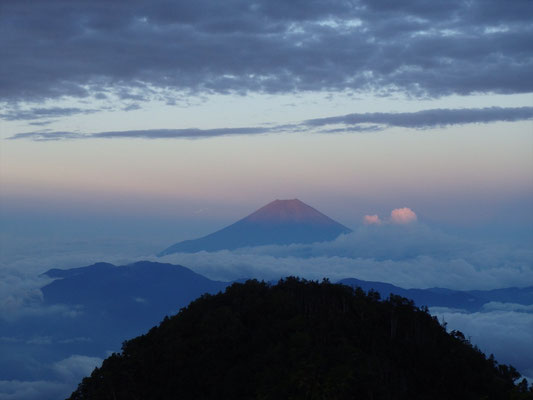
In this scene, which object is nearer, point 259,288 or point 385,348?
point 385,348

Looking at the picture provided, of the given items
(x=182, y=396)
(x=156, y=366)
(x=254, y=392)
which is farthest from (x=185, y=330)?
(x=254, y=392)

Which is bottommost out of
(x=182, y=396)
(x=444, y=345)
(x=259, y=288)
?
(x=182, y=396)

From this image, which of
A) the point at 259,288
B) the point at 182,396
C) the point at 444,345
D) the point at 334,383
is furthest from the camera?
the point at 259,288

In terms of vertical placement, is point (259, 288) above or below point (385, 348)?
above

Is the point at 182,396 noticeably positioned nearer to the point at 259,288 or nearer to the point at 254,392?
the point at 254,392

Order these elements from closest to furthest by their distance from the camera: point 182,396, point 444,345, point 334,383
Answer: point 334,383, point 182,396, point 444,345

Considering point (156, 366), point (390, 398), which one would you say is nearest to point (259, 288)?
point (156, 366)
